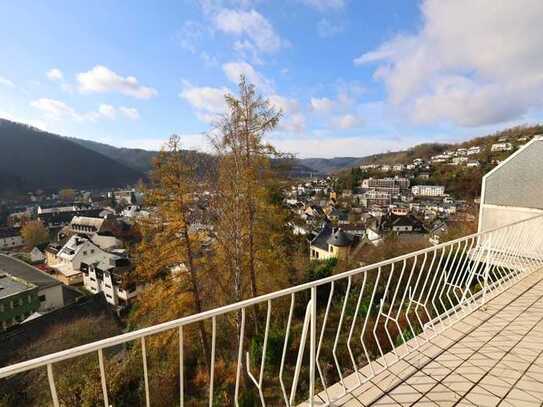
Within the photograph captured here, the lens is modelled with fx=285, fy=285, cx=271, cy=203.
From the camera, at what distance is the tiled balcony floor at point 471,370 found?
6.16 ft

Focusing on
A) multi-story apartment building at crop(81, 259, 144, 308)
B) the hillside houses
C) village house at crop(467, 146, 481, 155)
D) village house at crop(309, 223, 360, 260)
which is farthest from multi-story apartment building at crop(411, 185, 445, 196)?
multi-story apartment building at crop(81, 259, 144, 308)

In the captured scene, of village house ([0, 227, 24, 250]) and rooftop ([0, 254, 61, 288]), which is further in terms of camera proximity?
village house ([0, 227, 24, 250])

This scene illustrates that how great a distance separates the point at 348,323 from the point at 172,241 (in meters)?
5.10

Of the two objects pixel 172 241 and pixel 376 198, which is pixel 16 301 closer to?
pixel 172 241

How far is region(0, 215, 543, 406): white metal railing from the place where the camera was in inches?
54.9

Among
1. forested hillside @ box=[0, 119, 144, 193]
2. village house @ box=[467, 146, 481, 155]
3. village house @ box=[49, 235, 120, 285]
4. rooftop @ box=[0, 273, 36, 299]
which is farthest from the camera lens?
village house @ box=[467, 146, 481, 155]

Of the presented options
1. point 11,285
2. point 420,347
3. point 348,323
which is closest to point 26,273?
point 11,285

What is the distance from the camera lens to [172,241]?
23.5ft

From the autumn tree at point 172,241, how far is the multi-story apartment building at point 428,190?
75.8 meters

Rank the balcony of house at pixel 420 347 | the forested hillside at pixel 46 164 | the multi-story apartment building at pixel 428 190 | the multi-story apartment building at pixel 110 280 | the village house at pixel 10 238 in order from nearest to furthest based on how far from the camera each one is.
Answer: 1. the balcony of house at pixel 420 347
2. the multi-story apartment building at pixel 110 280
3. the village house at pixel 10 238
4. the multi-story apartment building at pixel 428 190
5. the forested hillside at pixel 46 164

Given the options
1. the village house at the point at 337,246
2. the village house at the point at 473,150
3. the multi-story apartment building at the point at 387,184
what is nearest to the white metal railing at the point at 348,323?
the village house at the point at 337,246

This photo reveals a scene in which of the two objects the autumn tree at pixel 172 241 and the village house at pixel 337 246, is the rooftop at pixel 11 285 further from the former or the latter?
the village house at pixel 337 246

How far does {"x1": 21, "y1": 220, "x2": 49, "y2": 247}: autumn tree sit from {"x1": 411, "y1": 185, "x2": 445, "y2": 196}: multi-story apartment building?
79.1 metres

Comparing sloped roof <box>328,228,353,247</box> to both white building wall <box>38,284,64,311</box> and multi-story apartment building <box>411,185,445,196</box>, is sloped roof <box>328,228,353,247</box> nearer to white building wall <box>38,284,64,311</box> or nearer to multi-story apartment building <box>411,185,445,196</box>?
white building wall <box>38,284,64,311</box>
